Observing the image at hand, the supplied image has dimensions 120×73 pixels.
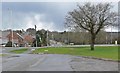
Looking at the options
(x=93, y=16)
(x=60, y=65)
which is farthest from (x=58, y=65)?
(x=93, y=16)

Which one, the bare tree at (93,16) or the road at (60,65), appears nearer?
the road at (60,65)

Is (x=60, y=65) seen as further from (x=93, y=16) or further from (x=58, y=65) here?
(x=93, y=16)

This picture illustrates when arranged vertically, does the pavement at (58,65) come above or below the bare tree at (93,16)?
below

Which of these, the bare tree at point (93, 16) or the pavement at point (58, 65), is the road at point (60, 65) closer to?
the pavement at point (58, 65)

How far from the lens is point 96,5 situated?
60.9 meters

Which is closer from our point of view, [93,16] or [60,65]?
[60,65]

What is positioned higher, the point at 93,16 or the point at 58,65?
the point at 93,16

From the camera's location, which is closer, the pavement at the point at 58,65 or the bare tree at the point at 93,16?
the pavement at the point at 58,65

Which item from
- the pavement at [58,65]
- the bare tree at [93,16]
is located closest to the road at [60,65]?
the pavement at [58,65]

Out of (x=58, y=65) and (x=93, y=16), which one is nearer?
(x=58, y=65)

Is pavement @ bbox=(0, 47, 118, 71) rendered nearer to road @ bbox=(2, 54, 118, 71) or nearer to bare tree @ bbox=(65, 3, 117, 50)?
road @ bbox=(2, 54, 118, 71)

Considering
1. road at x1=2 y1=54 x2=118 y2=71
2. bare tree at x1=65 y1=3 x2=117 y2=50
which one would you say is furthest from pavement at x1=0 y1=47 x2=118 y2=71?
bare tree at x1=65 y1=3 x2=117 y2=50

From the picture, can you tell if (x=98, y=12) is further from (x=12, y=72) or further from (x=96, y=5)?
(x=12, y=72)

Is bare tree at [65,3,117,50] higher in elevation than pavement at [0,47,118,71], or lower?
higher
